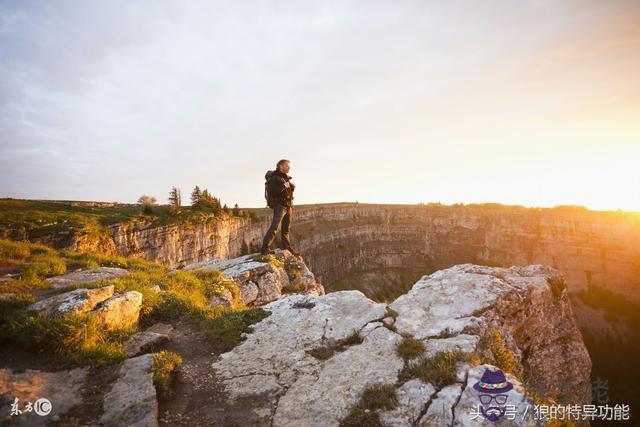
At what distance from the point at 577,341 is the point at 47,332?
12402 millimetres

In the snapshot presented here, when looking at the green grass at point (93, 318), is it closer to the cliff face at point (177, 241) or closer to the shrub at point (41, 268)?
the shrub at point (41, 268)

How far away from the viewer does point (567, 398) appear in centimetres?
714

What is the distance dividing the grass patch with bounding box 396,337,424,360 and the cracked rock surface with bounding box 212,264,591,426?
0.36 ft

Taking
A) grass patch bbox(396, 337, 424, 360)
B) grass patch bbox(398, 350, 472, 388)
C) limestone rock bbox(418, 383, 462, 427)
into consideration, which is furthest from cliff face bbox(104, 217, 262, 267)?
limestone rock bbox(418, 383, 462, 427)

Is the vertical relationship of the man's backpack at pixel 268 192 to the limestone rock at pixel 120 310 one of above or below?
above

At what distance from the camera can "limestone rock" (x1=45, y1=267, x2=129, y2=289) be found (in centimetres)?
800

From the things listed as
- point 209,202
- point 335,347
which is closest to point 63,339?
point 335,347

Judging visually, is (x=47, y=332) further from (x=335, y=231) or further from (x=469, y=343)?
(x=335, y=231)

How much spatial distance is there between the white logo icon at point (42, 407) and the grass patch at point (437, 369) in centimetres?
488

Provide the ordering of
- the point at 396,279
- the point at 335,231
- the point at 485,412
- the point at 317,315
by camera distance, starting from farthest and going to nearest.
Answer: the point at 396,279
the point at 335,231
the point at 317,315
the point at 485,412

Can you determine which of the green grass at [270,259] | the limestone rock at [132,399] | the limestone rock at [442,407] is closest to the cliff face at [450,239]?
the green grass at [270,259]

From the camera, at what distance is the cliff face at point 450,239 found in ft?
209

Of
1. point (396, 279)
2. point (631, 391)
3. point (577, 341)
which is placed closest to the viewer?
point (577, 341)

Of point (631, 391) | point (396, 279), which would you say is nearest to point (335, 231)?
point (396, 279)
